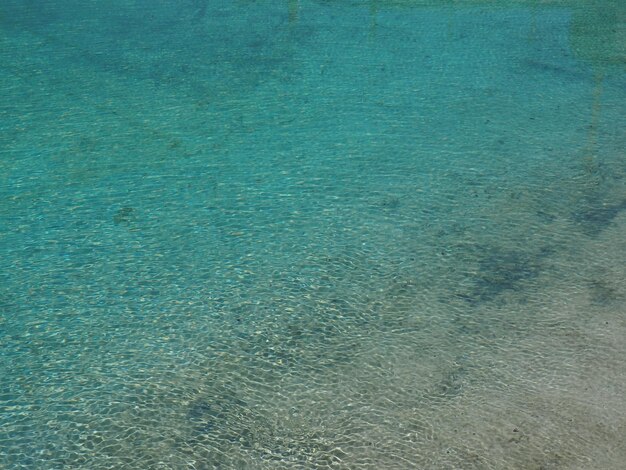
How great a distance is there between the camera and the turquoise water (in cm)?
275

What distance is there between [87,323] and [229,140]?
183 centimetres

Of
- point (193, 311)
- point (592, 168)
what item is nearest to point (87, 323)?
point (193, 311)

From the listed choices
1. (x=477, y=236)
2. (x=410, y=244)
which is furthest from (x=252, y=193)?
(x=477, y=236)

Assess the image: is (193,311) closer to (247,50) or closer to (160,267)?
(160,267)

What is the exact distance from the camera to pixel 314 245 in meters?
3.80

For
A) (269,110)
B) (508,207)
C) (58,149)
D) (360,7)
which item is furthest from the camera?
(360,7)

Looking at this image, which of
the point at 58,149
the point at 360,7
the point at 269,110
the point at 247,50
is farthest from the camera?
the point at 360,7

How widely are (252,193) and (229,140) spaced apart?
0.68m

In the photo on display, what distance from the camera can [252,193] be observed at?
426 centimetres

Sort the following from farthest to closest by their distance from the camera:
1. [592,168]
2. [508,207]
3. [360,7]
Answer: [360,7]
[592,168]
[508,207]

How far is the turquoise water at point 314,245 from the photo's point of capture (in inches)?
108

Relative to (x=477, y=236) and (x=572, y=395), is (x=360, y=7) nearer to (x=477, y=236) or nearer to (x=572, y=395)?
(x=477, y=236)

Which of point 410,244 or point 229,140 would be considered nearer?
point 410,244

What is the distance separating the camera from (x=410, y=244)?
3.75 m
